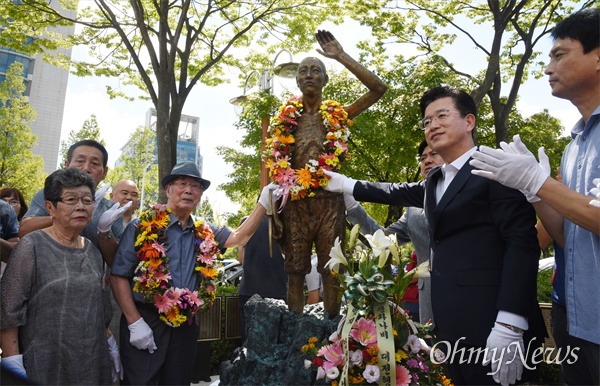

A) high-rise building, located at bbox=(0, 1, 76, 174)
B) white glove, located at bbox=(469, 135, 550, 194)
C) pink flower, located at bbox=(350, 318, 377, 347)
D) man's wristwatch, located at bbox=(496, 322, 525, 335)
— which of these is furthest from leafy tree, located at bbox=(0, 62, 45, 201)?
man's wristwatch, located at bbox=(496, 322, 525, 335)

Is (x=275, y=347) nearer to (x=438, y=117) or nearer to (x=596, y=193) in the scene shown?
(x=438, y=117)

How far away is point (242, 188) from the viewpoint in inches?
675

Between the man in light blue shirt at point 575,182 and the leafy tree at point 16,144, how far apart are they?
21.8 m

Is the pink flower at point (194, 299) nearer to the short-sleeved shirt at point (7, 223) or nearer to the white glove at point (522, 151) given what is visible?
the short-sleeved shirt at point (7, 223)

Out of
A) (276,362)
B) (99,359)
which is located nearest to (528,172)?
(276,362)

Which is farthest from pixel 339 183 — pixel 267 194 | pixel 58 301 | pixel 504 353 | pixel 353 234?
pixel 58 301

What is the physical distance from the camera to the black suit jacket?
242cm

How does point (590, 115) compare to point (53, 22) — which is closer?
point (590, 115)

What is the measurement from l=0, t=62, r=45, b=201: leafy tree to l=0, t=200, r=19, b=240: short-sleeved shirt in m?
18.1

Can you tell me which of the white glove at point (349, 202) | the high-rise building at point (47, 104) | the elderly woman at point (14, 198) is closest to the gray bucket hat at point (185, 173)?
the white glove at point (349, 202)

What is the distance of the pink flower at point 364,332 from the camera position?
2734mm

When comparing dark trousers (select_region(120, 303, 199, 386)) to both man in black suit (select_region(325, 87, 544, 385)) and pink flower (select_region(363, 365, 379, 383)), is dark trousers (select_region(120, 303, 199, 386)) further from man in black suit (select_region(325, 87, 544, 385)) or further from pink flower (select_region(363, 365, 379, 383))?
man in black suit (select_region(325, 87, 544, 385))

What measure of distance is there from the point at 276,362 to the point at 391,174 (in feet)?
40.0

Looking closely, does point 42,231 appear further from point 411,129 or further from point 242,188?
point 242,188
